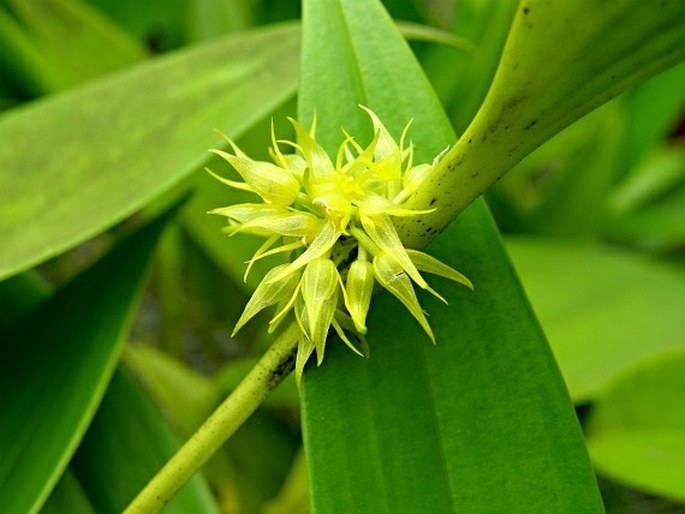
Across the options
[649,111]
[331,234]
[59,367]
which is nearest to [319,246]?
[331,234]

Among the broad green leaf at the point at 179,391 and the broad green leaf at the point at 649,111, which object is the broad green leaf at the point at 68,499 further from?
the broad green leaf at the point at 649,111

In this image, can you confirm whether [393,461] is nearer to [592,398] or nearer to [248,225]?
[248,225]

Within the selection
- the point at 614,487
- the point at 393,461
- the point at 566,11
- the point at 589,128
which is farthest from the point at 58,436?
the point at 589,128

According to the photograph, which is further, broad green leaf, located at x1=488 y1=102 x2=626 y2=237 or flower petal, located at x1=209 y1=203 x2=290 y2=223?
broad green leaf, located at x1=488 y1=102 x2=626 y2=237

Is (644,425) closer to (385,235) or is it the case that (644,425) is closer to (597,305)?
(597,305)

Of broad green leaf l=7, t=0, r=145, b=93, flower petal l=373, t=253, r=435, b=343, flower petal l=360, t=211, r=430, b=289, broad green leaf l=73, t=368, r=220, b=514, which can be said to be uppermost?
broad green leaf l=7, t=0, r=145, b=93

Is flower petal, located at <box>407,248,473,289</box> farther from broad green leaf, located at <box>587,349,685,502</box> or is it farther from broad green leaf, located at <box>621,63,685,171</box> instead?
broad green leaf, located at <box>621,63,685,171</box>

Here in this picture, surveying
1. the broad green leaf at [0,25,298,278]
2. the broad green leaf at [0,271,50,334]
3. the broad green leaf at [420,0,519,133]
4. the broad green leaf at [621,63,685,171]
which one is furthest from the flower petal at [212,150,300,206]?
the broad green leaf at [621,63,685,171]
